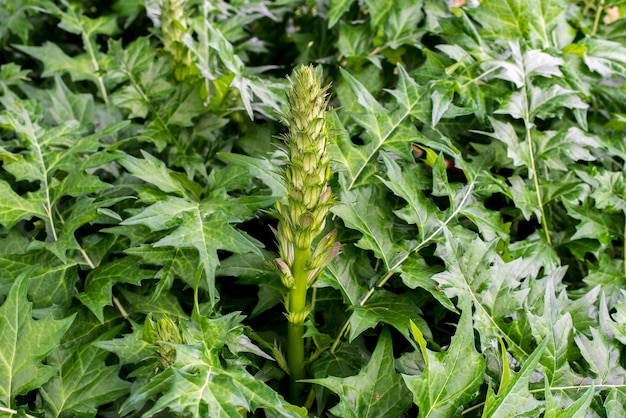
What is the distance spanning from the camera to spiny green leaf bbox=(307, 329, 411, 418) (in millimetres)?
980

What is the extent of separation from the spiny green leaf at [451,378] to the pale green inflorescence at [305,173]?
23cm

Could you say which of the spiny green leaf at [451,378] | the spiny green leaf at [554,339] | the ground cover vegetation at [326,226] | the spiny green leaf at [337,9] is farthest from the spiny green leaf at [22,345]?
the spiny green leaf at [337,9]

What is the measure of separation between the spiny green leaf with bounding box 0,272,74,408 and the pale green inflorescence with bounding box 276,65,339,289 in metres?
0.38

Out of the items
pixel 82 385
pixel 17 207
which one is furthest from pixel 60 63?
pixel 82 385

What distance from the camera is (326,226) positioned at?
1.19 m

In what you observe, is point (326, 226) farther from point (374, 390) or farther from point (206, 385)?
point (206, 385)

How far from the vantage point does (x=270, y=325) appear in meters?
1.25

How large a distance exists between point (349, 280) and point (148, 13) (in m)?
1.06

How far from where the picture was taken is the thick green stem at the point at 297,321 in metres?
1.00

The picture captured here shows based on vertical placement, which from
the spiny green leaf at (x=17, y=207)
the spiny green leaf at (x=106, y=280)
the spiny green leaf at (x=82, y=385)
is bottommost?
the spiny green leaf at (x=82, y=385)

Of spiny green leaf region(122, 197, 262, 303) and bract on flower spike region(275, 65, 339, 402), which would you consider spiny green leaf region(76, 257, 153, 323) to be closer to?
spiny green leaf region(122, 197, 262, 303)

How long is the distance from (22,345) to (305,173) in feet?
1.71

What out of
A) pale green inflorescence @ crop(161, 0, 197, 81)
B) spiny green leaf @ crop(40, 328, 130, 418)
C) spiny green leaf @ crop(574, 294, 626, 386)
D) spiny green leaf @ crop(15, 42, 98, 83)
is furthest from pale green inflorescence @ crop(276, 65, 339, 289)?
spiny green leaf @ crop(15, 42, 98, 83)

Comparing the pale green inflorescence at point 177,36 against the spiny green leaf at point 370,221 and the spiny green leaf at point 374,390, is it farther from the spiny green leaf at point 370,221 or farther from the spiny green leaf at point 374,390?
the spiny green leaf at point 374,390
